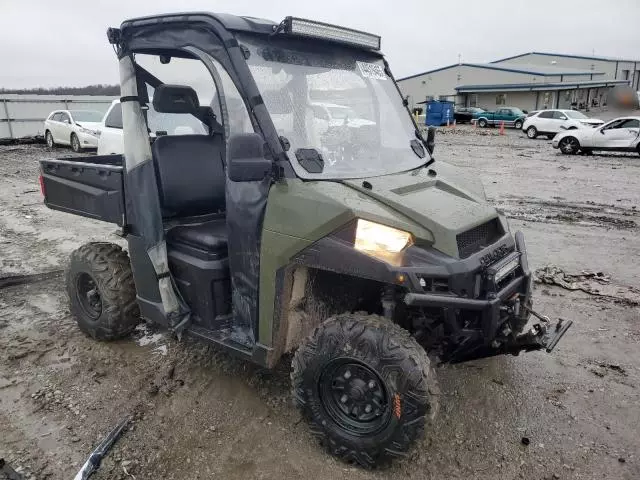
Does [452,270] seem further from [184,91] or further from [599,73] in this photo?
[599,73]

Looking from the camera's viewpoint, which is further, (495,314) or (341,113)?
(341,113)

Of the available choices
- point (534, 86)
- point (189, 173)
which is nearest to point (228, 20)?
point (189, 173)

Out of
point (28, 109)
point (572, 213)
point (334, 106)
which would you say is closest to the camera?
point (334, 106)

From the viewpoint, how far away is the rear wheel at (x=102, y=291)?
13.4ft

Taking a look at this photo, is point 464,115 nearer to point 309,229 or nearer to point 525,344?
point 525,344

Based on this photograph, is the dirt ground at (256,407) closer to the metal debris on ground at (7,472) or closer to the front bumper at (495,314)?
the metal debris on ground at (7,472)

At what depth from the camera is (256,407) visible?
11.4 feet

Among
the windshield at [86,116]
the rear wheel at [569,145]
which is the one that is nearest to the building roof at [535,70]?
the rear wheel at [569,145]

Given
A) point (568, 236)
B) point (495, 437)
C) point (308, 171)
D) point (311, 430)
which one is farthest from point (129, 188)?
point (568, 236)

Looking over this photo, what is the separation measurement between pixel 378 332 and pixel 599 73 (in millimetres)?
62554

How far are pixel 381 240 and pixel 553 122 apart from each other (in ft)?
88.9

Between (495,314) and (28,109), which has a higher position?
(28,109)

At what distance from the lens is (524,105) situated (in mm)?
48438

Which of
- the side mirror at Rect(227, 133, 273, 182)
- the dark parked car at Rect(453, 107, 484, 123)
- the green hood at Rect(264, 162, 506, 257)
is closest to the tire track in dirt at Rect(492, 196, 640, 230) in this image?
the green hood at Rect(264, 162, 506, 257)
